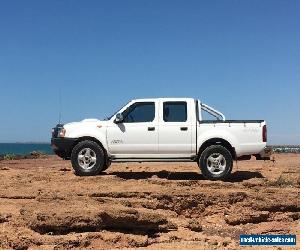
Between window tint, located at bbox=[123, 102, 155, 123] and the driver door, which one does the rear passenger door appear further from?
window tint, located at bbox=[123, 102, 155, 123]

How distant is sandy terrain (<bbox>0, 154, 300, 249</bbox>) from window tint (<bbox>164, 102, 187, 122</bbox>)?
1.56 metres

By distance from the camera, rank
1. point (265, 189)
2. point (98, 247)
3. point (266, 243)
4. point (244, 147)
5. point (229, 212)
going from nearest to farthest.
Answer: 1. point (98, 247)
2. point (266, 243)
3. point (229, 212)
4. point (265, 189)
5. point (244, 147)

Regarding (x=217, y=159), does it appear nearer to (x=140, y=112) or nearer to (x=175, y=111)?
(x=175, y=111)

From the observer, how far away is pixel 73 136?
12.7m

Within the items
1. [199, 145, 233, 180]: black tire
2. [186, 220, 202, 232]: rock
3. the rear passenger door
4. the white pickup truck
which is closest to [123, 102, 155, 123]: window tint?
the white pickup truck

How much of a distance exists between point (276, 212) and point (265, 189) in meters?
0.87

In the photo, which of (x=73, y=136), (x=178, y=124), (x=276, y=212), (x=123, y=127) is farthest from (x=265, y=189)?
(x=73, y=136)

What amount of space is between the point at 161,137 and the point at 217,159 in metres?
1.44

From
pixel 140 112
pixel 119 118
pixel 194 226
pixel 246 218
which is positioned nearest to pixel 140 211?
pixel 194 226

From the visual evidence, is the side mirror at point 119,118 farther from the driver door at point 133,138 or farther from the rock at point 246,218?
the rock at point 246,218

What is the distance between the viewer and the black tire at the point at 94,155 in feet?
40.8

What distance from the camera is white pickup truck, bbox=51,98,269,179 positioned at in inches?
489

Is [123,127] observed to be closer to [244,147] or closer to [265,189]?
[244,147]

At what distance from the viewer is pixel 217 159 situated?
12219 mm
